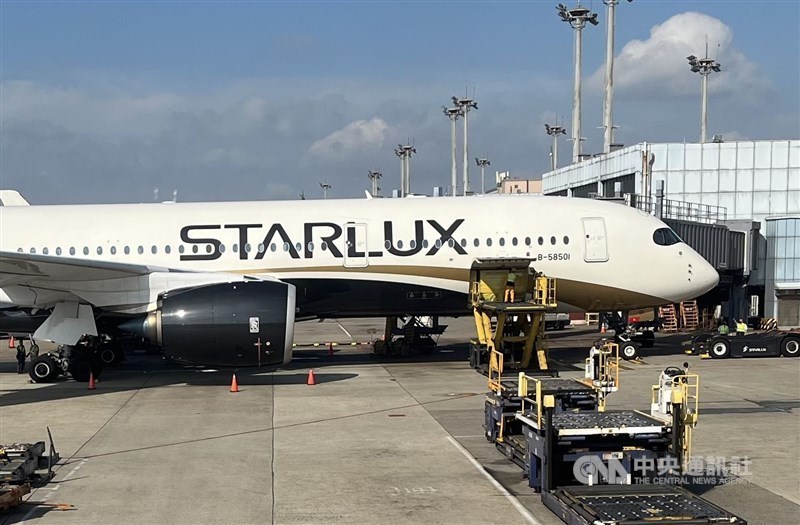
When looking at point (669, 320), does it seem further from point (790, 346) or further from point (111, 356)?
point (111, 356)

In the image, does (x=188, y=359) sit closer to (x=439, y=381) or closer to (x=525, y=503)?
(x=439, y=381)

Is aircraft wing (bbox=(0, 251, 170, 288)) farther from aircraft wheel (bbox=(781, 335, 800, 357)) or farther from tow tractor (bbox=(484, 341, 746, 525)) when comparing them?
aircraft wheel (bbox=(781, 335, 800, 357))

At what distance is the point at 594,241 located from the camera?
75.9ft

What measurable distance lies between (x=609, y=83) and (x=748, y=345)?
111 ft

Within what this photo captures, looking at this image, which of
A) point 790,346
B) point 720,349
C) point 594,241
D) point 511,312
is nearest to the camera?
point 511,312

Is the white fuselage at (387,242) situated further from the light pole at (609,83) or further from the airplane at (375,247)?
the light pole at (609,83)

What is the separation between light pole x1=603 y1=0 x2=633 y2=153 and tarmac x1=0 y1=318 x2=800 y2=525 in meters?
33.1

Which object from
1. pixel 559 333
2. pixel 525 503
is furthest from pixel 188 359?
pixel 559 333

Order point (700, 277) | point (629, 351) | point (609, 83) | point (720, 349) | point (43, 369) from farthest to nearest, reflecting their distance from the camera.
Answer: point (609, 83), point (720, 349), point (629, 351), point (700, 277), point (43, 369)

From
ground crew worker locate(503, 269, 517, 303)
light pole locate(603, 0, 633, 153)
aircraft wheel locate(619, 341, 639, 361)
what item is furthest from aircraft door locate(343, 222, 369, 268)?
light pole locate(603, 0, 633, 153)

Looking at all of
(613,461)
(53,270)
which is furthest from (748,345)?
(53,270)

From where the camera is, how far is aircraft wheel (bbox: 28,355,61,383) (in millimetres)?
21344

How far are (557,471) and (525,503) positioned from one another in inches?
23.6

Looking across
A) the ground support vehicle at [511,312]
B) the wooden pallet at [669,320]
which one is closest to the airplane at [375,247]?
the ground support vehicle at [511,312]
